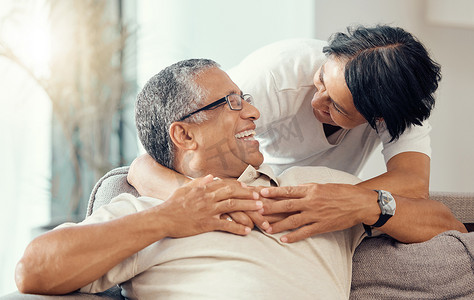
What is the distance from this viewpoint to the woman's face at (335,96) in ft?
5.29

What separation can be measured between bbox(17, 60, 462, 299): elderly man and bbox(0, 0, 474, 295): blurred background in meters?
1.19

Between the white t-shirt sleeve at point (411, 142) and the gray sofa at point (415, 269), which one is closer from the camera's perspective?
the gray sofa at point (415, 269)

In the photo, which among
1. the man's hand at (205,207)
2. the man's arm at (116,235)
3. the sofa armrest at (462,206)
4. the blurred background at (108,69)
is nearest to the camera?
the man's arm at (116,235)

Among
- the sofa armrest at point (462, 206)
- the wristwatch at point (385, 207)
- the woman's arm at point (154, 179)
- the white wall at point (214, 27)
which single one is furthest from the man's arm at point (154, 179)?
the white wall at point (214, 27)

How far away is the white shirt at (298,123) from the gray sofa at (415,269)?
418mm

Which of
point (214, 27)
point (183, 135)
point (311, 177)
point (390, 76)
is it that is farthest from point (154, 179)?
point (214, 27)

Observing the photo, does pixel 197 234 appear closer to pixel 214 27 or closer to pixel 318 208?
pixel 318 208

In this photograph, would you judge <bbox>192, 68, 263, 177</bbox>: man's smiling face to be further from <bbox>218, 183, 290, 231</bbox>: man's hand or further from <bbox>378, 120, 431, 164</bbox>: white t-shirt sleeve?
<bbox>378, 120, 431, 164</bbox>: white t-shirt sleeve

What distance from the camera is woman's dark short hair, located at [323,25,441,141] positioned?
1558mm

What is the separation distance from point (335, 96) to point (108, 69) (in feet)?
5.56

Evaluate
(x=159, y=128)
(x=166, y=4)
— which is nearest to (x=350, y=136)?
(x=159, y=128)

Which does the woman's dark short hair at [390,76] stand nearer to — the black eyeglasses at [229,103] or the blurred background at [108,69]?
the black eyeglasses at [229,103]

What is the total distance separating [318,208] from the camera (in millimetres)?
1415

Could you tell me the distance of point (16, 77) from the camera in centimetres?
252
